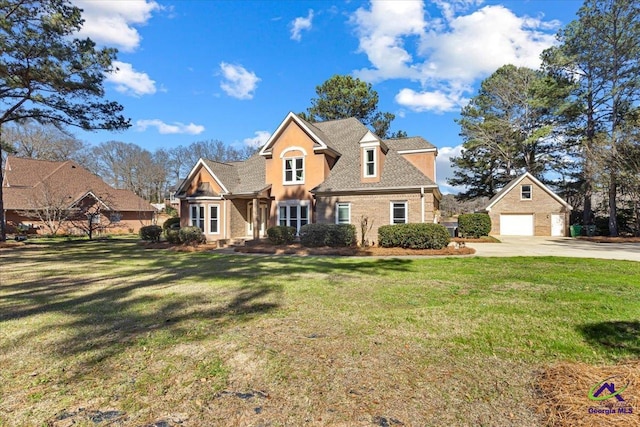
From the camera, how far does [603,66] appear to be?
2802 centimetres

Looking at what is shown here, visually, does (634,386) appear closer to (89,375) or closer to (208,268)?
(89,375)

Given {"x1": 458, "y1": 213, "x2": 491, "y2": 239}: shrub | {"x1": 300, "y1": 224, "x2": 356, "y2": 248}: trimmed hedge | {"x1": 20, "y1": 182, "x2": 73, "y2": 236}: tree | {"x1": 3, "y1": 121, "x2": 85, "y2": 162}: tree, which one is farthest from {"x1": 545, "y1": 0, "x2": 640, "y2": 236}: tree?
{"x1": 3, "y1": 121, "x2": 85, "y2": 162}: tree

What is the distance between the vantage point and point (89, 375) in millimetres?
3699

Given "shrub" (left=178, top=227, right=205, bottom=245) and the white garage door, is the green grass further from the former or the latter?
the white garage door

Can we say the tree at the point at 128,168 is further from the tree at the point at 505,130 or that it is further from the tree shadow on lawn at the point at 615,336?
the tree shadow on lawn at the point at 615,336

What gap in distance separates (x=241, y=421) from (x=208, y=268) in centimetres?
931

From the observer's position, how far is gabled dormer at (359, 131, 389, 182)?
19406mm

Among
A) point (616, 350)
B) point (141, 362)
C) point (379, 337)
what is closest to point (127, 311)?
point (141, 362)

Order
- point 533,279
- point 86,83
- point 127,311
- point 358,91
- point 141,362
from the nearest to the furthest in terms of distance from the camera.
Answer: point 141,362, point 127,311, point 533,279, point 86,83, point 358,91

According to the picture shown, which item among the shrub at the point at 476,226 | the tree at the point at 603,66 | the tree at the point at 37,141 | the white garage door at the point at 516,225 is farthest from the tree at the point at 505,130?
the tree at the point at 37,141

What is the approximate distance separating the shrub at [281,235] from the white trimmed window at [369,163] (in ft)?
18.3

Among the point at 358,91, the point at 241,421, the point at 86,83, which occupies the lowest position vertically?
the point at 241,421

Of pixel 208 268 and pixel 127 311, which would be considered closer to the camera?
pixel 127 311

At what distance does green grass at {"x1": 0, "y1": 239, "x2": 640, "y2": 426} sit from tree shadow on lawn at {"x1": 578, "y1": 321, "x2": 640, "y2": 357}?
0.03m
